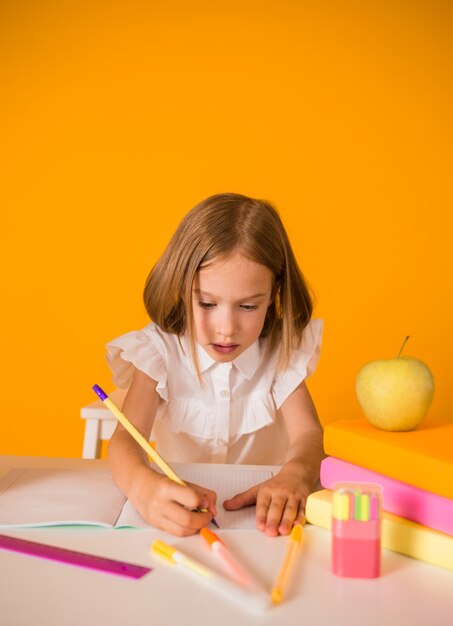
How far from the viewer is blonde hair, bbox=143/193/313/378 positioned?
1.27 metres

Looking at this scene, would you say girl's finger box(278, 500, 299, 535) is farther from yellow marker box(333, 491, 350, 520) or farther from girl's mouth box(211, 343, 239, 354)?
girl's mouth box(211, 343, 239, 354)

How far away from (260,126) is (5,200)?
926mm

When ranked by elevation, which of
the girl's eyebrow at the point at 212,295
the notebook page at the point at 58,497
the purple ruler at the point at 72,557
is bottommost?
the notebook page at the point at 58,497

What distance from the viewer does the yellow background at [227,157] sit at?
2.46 m

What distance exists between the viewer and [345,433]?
2.82 feet

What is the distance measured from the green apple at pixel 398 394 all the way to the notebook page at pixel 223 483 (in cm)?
20

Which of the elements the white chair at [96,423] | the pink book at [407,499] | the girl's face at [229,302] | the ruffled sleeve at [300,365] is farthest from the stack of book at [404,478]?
the white chair at [96,423]

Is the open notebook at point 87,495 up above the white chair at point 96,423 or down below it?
above

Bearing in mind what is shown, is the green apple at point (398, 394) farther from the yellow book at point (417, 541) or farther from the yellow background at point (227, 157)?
the yellow background at point (227, 157)

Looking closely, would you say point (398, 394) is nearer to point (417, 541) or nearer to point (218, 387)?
point (417, 541)

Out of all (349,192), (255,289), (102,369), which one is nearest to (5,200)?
(102,369)

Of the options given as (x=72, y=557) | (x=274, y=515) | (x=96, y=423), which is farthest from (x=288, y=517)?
(x=96, y=423)

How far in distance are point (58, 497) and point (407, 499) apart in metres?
0.44

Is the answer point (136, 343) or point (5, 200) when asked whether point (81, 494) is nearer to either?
point (136, 343)
